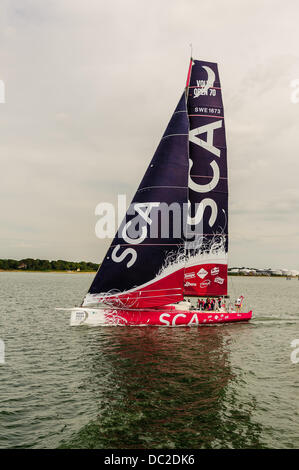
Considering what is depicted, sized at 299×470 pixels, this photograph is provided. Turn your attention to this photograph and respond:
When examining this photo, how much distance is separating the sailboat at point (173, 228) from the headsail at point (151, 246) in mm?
78

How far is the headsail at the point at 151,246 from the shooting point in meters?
27.1

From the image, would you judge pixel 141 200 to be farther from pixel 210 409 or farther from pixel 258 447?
pixel 258 447

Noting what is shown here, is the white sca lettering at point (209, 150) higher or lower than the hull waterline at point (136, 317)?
higher

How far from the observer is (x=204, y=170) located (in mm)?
31125

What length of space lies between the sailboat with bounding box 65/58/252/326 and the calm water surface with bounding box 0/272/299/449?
6.26ft

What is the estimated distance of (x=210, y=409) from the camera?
42.8ft

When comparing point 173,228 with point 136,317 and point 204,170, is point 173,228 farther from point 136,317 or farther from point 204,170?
point 136,317

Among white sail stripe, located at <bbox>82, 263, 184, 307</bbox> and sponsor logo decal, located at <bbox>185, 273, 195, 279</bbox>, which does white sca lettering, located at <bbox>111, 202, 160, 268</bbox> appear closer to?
white sail stripe, located at <bbox>82, 263, 184, 307</bbox>

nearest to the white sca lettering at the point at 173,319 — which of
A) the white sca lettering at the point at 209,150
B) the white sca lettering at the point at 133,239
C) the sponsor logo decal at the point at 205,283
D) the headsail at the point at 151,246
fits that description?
the headsail at the point at 151,246

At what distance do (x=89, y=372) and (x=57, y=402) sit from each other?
146 inches

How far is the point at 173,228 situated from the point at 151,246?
2.32m

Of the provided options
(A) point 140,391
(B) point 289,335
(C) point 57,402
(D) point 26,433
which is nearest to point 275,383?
(A) point 140,391

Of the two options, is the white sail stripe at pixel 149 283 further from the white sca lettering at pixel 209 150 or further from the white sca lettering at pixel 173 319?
the white sca lettering at pixel 209 150
